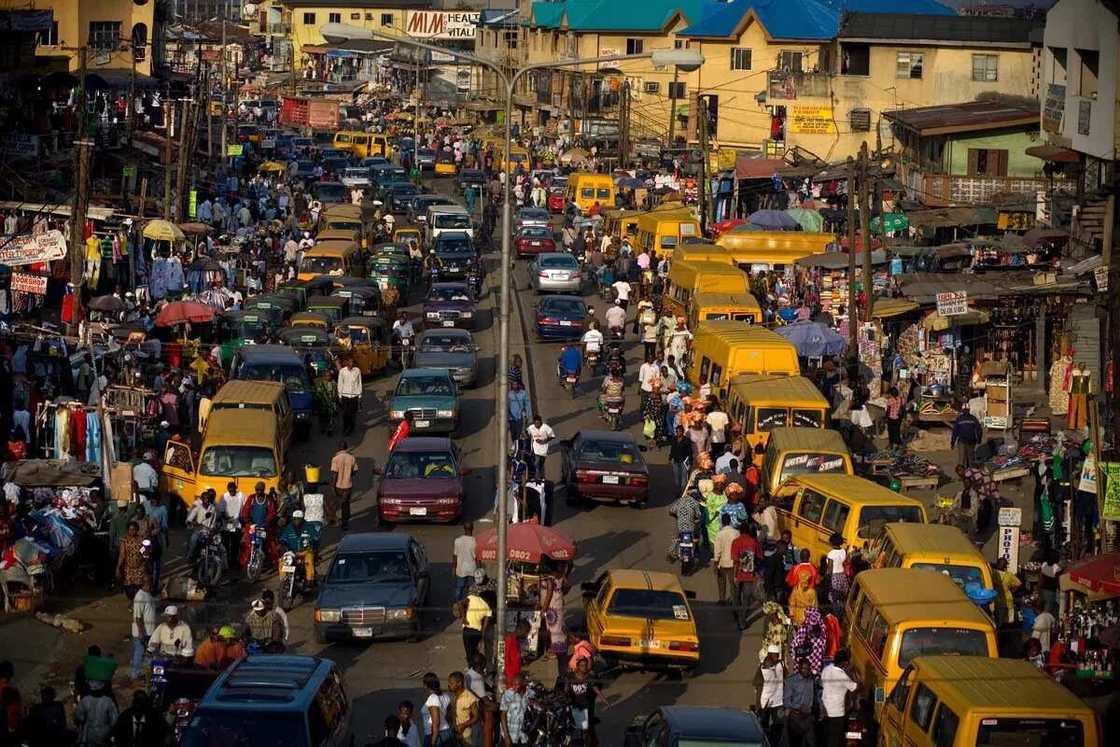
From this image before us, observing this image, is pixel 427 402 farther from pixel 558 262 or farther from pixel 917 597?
pixel 558 262

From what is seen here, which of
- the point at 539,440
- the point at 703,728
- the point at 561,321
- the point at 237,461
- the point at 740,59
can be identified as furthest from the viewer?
the point at 740,59

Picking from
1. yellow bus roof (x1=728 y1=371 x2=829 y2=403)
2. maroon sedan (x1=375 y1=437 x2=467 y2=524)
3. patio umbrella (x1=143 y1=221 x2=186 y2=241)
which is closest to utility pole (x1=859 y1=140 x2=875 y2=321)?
yellow bus roof (x1=728 y1=371 x2=829 y2=403)

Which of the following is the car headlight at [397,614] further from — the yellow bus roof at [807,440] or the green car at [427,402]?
the green car at [427,402]

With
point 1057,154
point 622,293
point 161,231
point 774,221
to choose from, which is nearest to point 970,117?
point 774,221

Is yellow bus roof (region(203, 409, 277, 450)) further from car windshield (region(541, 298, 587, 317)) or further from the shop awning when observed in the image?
the shop awning

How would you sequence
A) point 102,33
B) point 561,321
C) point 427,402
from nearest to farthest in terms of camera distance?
point 427,402, point 561,321, point 102,33

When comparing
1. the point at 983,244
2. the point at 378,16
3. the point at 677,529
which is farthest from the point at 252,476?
the point at 378,16

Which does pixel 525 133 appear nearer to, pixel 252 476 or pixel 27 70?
pixel 27 70
